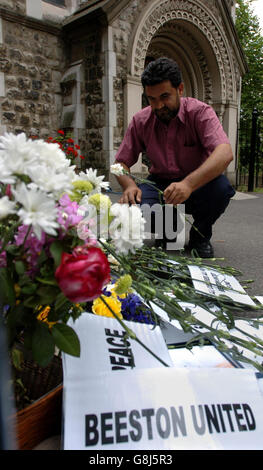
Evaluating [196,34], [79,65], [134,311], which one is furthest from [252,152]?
[134,311]

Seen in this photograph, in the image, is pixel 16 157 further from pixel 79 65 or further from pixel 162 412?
pixel 79 65

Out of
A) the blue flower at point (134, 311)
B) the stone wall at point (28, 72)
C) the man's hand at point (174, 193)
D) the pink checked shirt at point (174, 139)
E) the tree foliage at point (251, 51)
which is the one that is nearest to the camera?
the blue flower at point (134, 311)

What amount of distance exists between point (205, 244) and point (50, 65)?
4270 millimetres

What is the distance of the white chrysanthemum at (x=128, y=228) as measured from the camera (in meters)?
0.62

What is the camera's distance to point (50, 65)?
5551mm

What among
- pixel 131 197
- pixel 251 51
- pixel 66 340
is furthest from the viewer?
pixel 251 51

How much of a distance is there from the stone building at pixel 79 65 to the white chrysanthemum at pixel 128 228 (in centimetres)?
499

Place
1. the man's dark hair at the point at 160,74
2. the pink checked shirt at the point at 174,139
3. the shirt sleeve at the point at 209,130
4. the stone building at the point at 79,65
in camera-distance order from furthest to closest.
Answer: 1. the stone building at the point at 79,65
2. the pink checked shirt at the point at 174,139
3. the shirt sleeve at the point at 209,130
4. the man's dark hair at the point at 160,74

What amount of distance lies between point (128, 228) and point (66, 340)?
210 mm

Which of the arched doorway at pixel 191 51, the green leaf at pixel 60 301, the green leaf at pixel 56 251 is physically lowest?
the green leaf at pixel 60 301

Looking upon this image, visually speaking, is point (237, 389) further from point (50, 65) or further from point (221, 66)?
point (221, 66)

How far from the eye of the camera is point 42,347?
0.62 m

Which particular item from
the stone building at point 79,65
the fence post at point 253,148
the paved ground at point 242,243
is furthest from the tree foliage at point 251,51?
the paved ground at point 242,243

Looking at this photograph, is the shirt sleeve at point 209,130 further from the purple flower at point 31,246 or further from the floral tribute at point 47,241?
the purple flower at point 31,246
